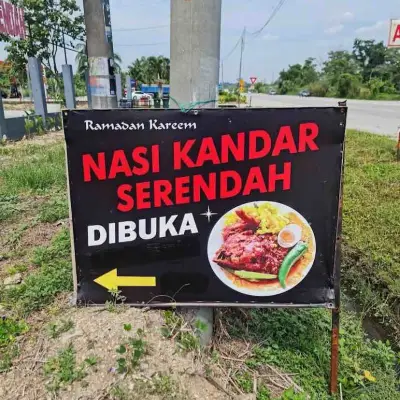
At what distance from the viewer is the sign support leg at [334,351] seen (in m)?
Result: 2.10

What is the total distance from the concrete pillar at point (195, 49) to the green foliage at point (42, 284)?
147 cm

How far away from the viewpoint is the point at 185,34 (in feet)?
6.47

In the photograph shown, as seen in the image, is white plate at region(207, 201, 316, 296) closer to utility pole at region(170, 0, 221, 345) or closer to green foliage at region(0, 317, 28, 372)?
utility pole at region(170, 0, 221, 345)

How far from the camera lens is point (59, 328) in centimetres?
203

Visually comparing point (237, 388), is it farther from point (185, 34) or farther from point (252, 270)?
point (185, 34)

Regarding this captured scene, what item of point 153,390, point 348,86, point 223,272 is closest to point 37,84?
point 223,272

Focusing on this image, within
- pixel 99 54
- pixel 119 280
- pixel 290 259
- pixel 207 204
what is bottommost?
pixel 119 280

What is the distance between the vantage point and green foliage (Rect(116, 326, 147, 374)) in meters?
1.77

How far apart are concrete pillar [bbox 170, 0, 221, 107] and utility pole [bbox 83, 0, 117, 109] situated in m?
3.21

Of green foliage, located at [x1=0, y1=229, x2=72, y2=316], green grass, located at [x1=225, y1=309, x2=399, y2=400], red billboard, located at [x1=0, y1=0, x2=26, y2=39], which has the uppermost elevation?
red billboard, located at [x1=0, y1=0, x2=26, y2=39]

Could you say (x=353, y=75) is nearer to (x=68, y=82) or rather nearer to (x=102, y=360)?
(x=68, y=82)

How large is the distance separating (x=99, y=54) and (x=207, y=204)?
3.93 meters

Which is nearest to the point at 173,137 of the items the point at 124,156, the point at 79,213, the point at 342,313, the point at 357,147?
the point at 124,156

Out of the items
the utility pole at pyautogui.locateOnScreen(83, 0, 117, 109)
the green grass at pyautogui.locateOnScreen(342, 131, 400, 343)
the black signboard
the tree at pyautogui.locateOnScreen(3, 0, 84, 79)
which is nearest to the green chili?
the black signboard
